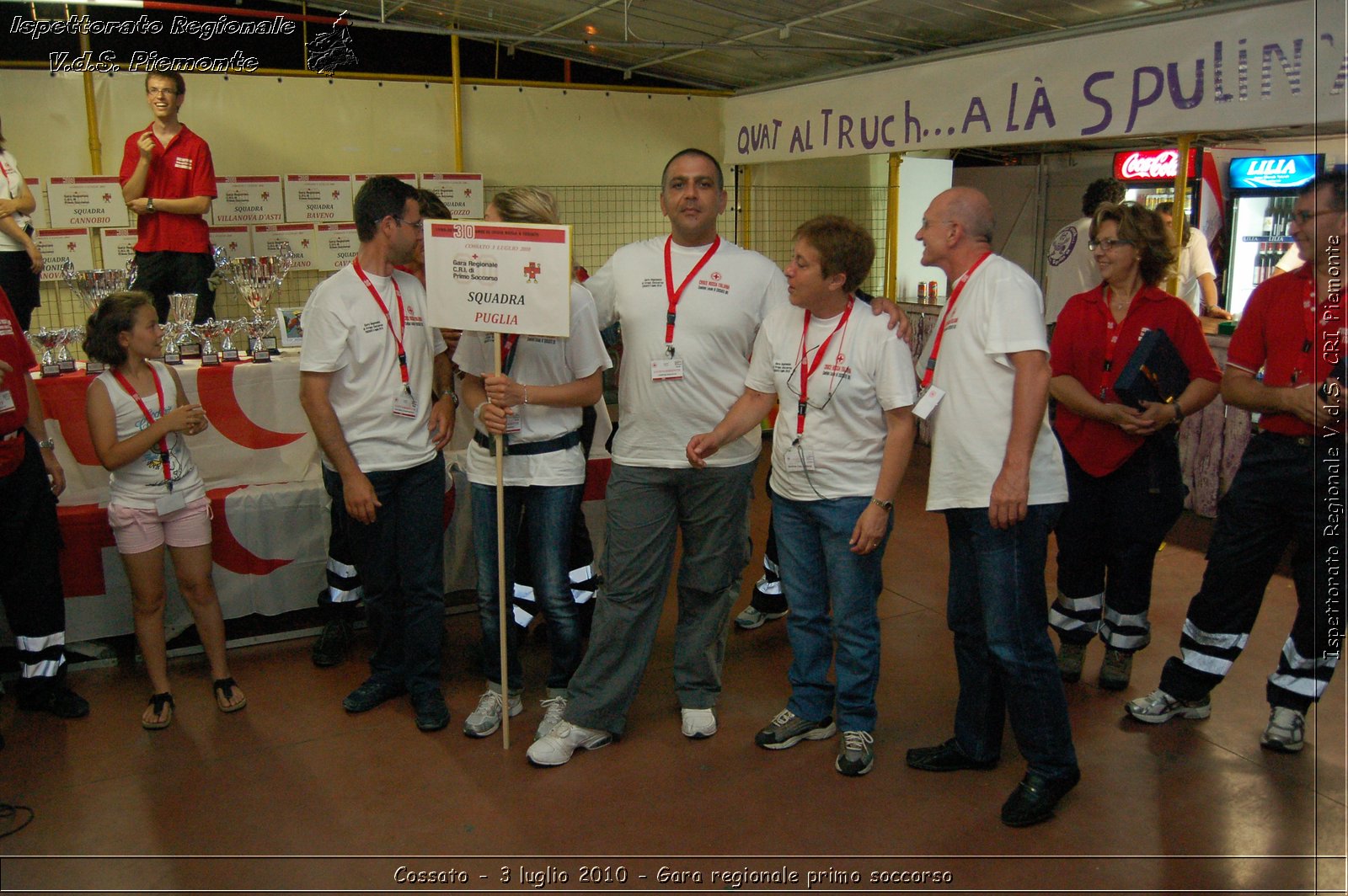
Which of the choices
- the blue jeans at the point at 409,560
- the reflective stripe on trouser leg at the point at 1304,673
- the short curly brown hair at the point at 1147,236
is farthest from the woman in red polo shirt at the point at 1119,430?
the blue jeans at the point at 409,560

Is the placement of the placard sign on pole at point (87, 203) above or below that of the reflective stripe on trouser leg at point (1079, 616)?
above

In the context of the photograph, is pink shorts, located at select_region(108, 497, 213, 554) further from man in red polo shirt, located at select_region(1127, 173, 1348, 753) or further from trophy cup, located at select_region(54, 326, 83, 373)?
man in red polo shirt, located at select_region(1127, 173, 1348, 753)

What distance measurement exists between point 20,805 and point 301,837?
879mm

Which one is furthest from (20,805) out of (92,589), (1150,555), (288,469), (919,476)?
(919,476)

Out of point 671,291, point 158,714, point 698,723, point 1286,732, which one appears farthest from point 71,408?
point 1286,732

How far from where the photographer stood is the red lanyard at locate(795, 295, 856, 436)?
9.29ft

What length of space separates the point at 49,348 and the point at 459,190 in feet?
12.6

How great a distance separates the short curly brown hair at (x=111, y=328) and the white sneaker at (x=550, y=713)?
1.84 metres

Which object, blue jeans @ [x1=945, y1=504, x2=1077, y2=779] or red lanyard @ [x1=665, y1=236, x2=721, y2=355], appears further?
red lanyard @ [x1=665, y1=236, x2=721, y2=355]

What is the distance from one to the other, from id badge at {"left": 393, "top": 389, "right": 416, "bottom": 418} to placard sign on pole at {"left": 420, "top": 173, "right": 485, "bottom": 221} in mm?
4547

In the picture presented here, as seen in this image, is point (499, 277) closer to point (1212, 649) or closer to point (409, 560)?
point (409, 560)

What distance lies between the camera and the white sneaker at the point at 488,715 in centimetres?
317

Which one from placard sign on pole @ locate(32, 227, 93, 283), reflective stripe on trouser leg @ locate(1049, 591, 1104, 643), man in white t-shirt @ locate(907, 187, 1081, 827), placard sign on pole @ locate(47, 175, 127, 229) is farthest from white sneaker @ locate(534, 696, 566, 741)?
placard sign on pole @ locate(47, 175, 127, 229)

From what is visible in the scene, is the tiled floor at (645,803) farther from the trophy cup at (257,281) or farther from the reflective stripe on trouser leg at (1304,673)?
the trophy cup at (257,281)
